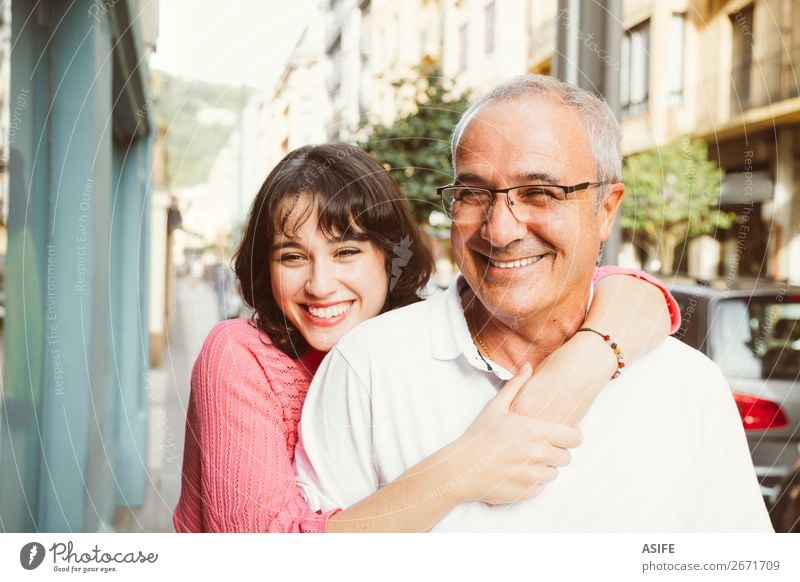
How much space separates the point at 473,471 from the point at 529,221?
0.30 meters

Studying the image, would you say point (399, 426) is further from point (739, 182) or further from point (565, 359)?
point (739, 182)

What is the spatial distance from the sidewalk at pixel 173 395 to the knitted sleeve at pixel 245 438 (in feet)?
0.48

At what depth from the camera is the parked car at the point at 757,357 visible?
4.46 ft

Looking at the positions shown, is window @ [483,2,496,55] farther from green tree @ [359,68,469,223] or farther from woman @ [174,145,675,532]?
woman @ [174,145,675,532]

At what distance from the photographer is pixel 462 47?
4.02 feet

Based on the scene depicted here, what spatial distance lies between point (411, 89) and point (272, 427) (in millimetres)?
535

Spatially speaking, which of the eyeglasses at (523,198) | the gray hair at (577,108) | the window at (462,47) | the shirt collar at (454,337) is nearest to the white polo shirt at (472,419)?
the shirt collar at (454,337)

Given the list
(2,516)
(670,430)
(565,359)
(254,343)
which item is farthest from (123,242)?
(670,430)

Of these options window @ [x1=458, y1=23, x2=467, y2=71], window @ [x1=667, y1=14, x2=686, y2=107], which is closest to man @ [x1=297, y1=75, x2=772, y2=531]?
window @ [x1=458, y1=23, x2=467, y2=71]

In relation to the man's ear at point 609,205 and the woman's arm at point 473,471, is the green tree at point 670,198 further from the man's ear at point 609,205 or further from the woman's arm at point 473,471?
the woman's arm at point 473,471

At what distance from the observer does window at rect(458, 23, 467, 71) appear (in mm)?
1211

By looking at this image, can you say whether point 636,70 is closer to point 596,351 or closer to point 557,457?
point 596,351

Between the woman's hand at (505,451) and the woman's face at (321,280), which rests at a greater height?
the woman's face at (321,280)

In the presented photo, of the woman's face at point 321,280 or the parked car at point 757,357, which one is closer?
the woman's face at point 321,280
